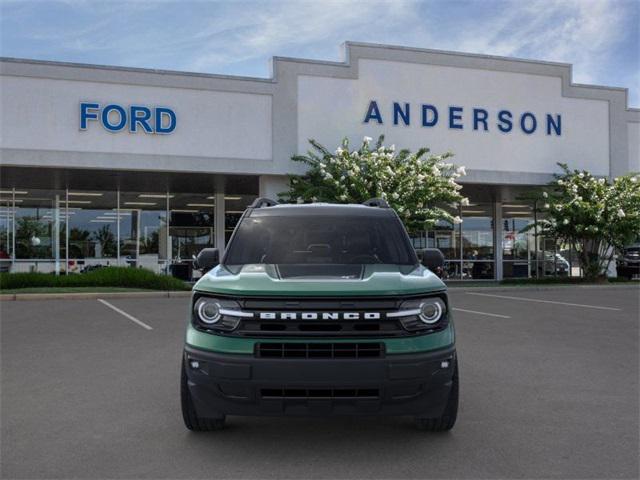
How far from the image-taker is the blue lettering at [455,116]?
24672mm

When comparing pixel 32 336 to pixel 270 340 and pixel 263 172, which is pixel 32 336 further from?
pixel 263 172

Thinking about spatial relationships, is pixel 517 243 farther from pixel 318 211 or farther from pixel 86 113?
pixel 318 211

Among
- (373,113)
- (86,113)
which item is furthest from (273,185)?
(86,113)

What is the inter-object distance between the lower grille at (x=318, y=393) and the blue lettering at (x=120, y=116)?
60.4 feet

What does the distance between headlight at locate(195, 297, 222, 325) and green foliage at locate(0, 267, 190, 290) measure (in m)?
16.4

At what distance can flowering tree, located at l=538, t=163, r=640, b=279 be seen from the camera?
2369 centimetres

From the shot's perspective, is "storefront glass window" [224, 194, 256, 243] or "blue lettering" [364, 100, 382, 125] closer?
"blue lettering" [364, 100, 382, 125]

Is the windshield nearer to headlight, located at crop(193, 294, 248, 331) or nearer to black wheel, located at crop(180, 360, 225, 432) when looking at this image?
headlight, located at crop(193, 294, 248, 331)

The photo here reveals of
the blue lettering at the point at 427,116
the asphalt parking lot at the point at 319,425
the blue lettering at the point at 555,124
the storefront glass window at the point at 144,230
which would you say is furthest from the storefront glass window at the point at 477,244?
the asphalt parking lot at the point at 319,425

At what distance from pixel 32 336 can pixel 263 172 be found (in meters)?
12.7

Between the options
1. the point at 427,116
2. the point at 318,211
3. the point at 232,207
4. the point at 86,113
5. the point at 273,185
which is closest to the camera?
the point at 318,211

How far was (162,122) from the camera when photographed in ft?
70.0

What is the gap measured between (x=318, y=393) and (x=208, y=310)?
980 millimetres

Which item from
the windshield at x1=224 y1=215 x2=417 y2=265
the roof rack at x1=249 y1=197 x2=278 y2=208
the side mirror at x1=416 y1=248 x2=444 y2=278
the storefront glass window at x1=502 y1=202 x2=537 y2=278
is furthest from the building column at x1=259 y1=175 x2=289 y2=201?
the side mirror at x1=416 y1=248 x2=444 y2=278
